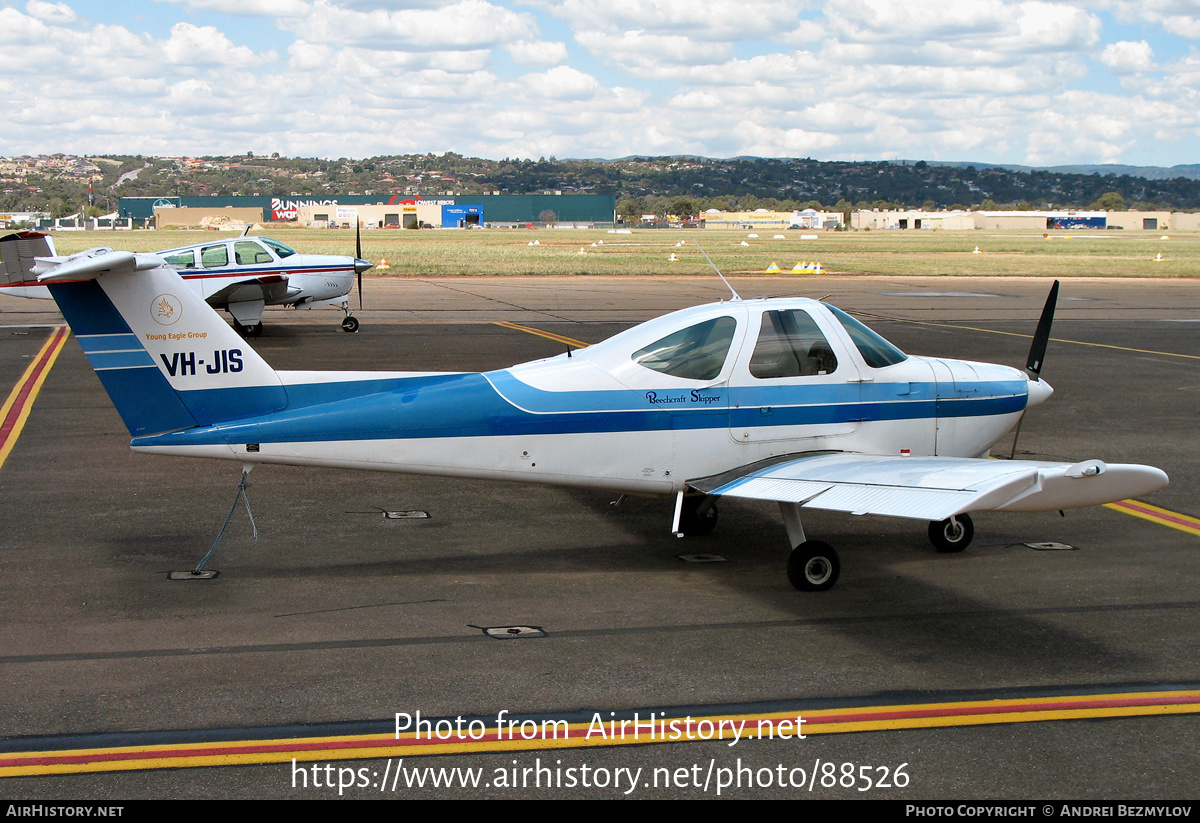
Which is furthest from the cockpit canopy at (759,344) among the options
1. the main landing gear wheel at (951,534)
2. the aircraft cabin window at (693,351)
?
the main landing gear wheel at (951,534)

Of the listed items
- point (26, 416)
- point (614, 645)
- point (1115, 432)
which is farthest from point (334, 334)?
point (614, 645)

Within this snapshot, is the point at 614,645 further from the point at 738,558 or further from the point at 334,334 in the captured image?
the point at 334,334

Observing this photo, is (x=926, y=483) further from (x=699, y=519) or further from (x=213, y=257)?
(x=213, y=257)

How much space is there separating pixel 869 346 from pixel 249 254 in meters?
19.2

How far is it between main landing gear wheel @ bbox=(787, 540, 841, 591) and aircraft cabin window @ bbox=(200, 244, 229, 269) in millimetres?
19742

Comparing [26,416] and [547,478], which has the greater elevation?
[547,478]

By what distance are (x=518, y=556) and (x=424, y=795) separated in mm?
3652

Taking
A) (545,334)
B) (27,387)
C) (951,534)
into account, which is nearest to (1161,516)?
(951,534)

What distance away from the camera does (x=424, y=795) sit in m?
4.57

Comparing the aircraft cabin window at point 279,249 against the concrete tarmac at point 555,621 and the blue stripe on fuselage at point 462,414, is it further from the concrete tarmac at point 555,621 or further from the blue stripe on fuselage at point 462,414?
the blue stripe on fuselage at point 462,414

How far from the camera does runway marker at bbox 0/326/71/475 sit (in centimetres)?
1252

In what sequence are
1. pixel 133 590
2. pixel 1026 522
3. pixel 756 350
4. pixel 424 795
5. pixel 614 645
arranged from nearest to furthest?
1. pixel 424 795
2. pixel 614 645
3. pixel 133 590
4. pixel 756 350
5. pixel 1026 522

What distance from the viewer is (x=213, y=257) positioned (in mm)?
23859

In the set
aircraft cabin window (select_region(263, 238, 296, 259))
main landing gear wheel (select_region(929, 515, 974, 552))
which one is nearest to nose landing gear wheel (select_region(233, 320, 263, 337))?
aircraft cabin window (select_region(263, 238, 296, 259))
